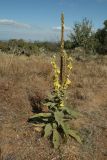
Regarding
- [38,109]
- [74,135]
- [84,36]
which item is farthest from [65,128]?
[84,36]

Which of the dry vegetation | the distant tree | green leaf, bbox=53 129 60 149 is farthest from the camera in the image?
the distant tree

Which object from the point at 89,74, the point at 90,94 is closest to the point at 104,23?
the point at 89,74

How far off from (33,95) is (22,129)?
159 centimetres

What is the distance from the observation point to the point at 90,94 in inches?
338

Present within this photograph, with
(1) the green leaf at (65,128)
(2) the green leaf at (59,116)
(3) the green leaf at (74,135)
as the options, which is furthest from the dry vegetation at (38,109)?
(2) the green leaf at (59,116)

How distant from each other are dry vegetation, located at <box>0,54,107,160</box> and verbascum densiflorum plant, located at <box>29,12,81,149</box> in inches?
6.3

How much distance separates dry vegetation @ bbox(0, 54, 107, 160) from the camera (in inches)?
213

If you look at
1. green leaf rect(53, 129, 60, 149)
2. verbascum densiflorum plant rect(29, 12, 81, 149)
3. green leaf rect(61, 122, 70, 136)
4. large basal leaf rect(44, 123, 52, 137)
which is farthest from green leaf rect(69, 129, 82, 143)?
large basal leaf rect(44, 123, 52, 137)

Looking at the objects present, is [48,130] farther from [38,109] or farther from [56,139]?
[38,109]

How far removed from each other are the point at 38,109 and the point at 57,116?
1243 millimetres

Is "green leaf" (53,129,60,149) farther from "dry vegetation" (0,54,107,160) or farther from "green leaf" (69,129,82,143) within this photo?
"green leaf" (69,129,82,143)

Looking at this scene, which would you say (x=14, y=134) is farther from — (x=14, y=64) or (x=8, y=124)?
(x=14, y=64)

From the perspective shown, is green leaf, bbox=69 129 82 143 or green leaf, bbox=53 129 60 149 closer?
green leaf, bbox=53 129 60 149

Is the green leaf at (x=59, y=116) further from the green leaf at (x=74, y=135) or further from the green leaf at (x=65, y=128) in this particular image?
the green leaf at (x=74, y=135)
